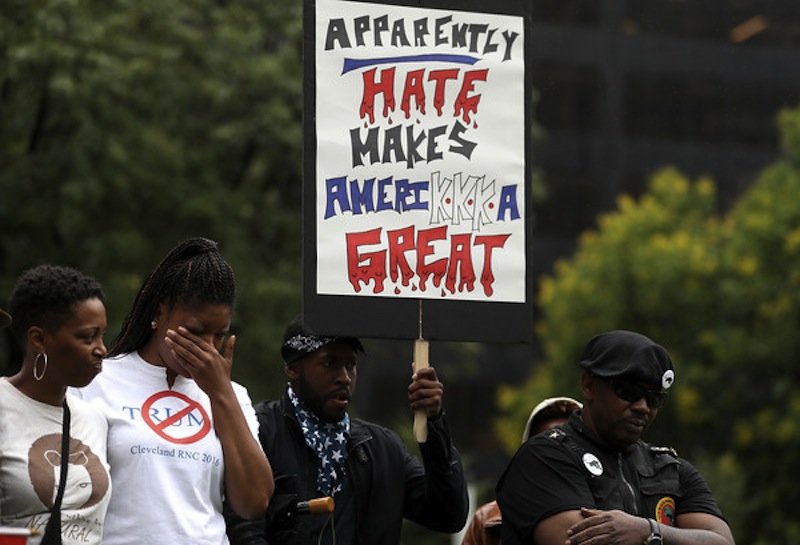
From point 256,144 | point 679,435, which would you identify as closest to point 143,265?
point 256,144

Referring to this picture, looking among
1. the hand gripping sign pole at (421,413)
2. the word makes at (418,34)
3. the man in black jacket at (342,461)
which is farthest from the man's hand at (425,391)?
the word makes at (418,34)

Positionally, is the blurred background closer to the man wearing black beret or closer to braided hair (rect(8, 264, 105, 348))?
the man wearing black beret

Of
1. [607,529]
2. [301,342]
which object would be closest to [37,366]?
[301,342]

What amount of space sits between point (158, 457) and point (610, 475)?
67.5 inches

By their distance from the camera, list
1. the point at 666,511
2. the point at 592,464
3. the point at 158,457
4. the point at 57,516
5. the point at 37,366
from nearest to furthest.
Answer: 1. the point at 57,516
2. the point at 37,366
3. the point at 158,457
4. the point at 592,464
5. the point at 666,511

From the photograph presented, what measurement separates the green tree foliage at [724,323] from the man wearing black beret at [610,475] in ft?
74.5

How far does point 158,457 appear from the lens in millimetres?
6051

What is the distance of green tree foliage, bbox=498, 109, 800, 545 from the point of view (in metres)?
30.5

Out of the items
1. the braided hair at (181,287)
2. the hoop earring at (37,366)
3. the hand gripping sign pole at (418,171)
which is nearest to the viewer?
the hoop earring at (37,366)

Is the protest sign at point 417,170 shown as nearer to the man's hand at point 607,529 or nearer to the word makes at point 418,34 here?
the word makes at point 418,34

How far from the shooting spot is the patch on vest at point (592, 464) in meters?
6.76

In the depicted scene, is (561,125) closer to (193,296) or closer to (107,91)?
(107,91)

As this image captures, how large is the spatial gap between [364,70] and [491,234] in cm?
80

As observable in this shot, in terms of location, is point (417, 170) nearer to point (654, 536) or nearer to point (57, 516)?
point (654, 536)
